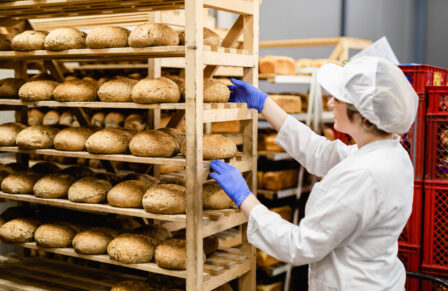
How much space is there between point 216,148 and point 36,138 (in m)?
1.09

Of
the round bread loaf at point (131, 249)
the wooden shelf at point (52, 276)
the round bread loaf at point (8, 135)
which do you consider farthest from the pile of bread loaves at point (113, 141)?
the wooden shelf at point (52, 276)

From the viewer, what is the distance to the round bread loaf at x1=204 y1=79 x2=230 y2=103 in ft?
8.06

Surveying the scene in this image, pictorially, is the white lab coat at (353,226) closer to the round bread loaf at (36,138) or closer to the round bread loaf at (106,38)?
the round bread loaf at (106,38)

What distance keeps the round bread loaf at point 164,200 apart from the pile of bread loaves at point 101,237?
0.20 m

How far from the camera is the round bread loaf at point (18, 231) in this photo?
2.94 m

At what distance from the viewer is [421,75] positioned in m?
2.74

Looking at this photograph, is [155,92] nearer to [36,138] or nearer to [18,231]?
[36,138]

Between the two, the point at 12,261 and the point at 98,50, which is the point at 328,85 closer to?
the point at 98,50

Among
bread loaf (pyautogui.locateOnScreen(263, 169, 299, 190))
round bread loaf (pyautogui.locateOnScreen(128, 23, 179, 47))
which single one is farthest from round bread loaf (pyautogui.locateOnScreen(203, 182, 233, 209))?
bread loaf (pyautogui.locateOnScreen(263, 169, 299, 190))

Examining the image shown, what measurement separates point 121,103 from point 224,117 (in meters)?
0.52

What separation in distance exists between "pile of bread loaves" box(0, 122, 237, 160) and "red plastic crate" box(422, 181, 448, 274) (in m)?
1.04

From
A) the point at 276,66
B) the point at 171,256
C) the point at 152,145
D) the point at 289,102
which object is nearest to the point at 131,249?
the point at 171,256

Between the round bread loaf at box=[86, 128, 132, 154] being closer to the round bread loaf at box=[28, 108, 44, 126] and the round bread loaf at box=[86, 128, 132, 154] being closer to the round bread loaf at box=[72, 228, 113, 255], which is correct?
the round bread loaf at box=[72, 228, 113, 255]

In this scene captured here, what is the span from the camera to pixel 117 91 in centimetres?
263
